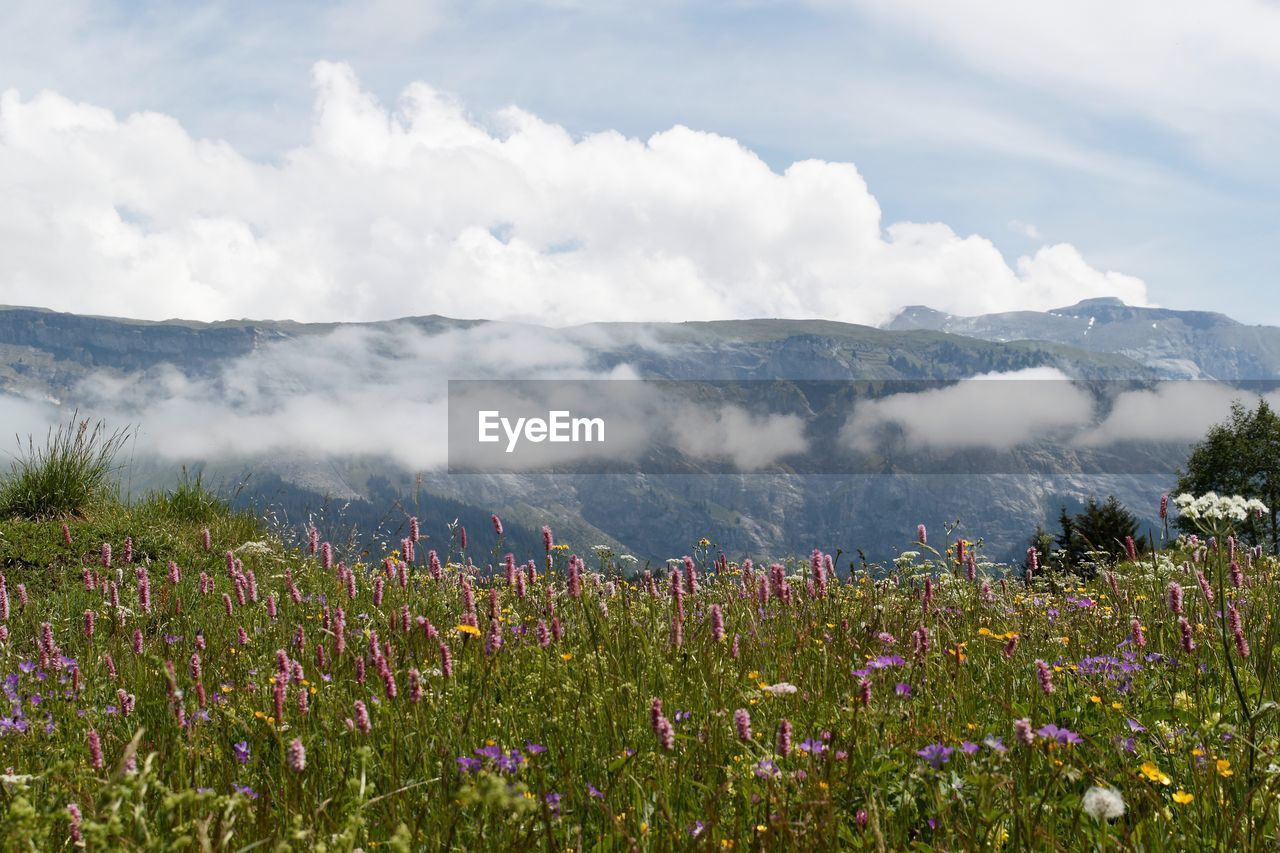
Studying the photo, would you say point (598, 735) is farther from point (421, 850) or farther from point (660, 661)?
point (421, 850)

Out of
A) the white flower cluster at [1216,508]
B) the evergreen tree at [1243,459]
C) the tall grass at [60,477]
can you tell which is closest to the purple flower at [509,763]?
the white flower cluster at [1216,508]

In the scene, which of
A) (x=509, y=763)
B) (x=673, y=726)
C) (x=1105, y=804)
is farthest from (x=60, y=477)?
(x=1105, y=804)

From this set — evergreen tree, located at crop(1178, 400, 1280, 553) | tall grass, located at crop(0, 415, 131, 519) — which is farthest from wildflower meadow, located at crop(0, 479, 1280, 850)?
evergreen tree, located at crop(1178, 400, 1280, 553)

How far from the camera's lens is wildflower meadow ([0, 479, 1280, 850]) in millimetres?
3271

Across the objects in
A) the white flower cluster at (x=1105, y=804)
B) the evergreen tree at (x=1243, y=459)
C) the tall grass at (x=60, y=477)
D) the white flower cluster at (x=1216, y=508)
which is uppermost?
the white flower cluster at (x=1216, y=508)

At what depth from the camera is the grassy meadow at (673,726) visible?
327 cm

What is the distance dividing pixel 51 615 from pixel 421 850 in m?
8.29

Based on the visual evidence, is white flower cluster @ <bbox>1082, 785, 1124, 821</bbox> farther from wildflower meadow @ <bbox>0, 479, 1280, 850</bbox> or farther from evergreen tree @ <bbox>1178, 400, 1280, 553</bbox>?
evergreen tree @ <bbox>1178, 400, 1280, 553</bbox>

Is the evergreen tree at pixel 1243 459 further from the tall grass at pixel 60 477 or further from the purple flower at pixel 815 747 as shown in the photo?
the purple flower at pixel 815 747

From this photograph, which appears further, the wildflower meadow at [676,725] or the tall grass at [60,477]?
the tall grass at [60,477]

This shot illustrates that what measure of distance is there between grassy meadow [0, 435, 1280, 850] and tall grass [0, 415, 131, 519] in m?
9.67

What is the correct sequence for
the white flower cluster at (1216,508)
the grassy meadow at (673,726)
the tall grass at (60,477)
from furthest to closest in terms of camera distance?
the tall grass at (60,477)
the white flower cluster at (1216,508)
the grassy meadow at (673,726)

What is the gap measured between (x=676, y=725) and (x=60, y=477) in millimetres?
15972

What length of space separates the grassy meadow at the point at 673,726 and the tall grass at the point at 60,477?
31.7 feet
